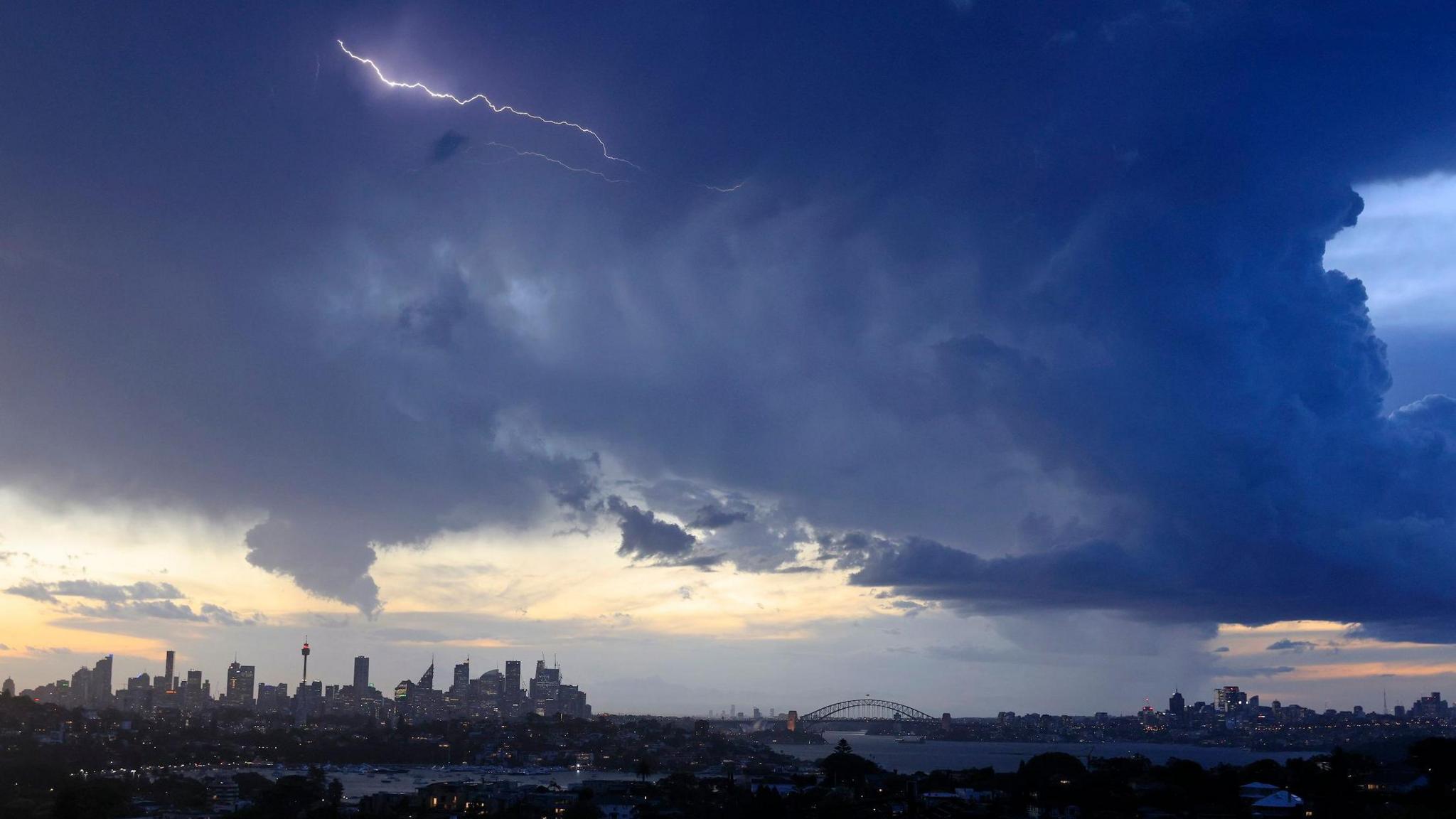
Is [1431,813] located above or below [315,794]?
above

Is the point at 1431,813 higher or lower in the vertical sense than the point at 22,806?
higher

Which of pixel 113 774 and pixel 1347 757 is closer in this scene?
pixel 1347 757

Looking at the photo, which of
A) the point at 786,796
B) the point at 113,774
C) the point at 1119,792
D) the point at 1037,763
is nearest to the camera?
the point at 1119,792

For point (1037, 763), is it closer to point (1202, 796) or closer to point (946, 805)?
point (1202, 796)

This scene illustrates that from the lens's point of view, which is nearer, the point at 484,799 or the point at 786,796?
the point at 786,796

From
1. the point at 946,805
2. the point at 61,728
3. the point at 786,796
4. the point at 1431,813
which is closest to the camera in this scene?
the point at 1431,813

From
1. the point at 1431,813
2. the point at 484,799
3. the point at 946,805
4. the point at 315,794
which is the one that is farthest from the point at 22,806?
the point at 1431,813

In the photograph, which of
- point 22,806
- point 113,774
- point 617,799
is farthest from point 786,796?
point 113,774

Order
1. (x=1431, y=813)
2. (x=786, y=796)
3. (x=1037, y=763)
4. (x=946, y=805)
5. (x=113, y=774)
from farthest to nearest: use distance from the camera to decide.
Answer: (x=113, y=774) → (x=1037, y=763) → (x=786, y=796) → (x=946, y=805) → (x=1431, y=813)

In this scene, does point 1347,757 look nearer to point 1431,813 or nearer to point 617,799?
point 1431,813
